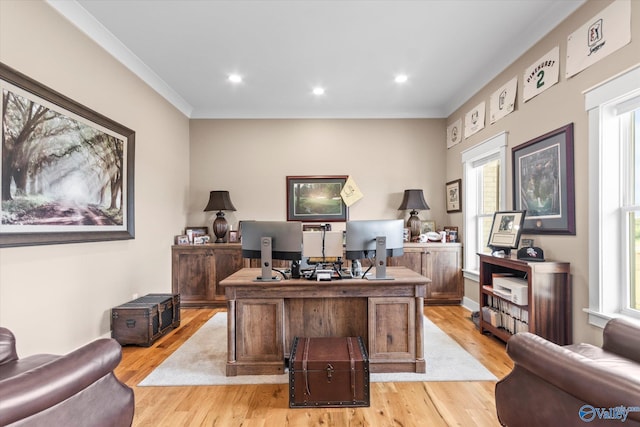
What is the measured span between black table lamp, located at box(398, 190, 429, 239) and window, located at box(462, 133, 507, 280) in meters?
0.63

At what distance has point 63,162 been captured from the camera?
2.57m

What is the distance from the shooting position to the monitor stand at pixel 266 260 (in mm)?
2545

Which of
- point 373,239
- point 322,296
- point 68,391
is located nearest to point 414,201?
point 373,239

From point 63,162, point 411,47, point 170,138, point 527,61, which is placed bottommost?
point 63,162

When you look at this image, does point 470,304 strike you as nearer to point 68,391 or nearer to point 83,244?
point 68,391

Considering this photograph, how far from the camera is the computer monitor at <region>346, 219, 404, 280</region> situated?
2.62 metres

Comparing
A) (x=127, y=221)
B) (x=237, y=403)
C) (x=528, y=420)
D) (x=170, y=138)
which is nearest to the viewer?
(x=528, y=420)

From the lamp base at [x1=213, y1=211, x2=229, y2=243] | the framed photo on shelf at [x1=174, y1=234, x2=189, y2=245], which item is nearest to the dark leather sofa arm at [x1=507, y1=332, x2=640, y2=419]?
the lamp base at [x1=213, y1=211, x2=229, y2=243]

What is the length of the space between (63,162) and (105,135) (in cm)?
59

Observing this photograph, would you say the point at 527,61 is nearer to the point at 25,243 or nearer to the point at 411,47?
the point at 411,47

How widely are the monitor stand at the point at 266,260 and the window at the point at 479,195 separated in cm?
282

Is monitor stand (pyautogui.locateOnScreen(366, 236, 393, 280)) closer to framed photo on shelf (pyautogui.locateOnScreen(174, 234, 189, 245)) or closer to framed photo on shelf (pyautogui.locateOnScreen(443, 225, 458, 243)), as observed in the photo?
framed photo on shelf (pyautogui.locateOnScreen(443, 225, 458, 243))

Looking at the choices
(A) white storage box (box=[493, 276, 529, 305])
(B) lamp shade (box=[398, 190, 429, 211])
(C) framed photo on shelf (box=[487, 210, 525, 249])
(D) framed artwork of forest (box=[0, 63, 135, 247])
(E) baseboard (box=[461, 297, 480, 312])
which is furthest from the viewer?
(B) lamp shade (box=[398, 190, 429, 211])

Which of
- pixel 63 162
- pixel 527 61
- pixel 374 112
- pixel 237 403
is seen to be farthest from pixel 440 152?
pixel 63 162
